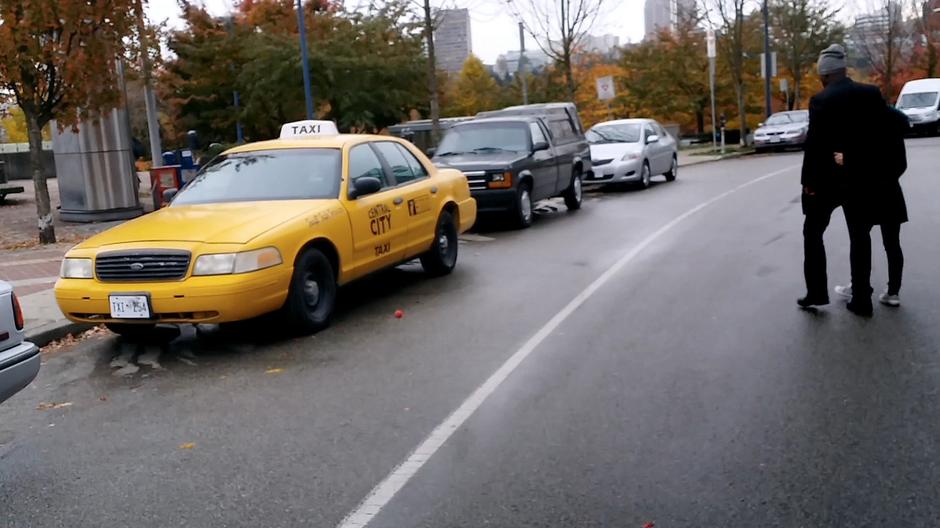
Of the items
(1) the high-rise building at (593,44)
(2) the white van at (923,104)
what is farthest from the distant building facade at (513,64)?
(2) the white van at (923,104)

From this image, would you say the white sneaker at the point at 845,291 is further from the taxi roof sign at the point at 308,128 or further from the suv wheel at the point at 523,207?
the taxi roof sign at the point at 308,128

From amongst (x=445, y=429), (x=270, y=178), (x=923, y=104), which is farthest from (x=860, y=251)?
(x=923, y=104)

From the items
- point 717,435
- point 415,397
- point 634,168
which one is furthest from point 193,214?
point 634,168

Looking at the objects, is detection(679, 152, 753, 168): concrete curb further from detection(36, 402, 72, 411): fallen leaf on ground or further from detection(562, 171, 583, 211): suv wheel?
detection(36, 402, 72, 411): fallen leaf on ground

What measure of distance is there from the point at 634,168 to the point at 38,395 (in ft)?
51.1

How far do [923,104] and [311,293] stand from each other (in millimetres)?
37332

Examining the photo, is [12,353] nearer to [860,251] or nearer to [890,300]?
[860,251]

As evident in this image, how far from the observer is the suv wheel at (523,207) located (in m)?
14.8

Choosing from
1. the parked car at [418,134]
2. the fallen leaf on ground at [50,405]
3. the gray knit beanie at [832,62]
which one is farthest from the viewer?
the parked car at [418,134]

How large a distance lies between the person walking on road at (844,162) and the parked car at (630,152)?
12.9 metres

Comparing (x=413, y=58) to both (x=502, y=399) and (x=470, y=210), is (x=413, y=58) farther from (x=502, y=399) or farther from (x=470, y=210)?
(x=502, y=399)

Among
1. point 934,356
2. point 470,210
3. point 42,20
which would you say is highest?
point 42,20

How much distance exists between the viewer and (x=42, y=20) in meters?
13.7

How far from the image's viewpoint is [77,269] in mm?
7789
